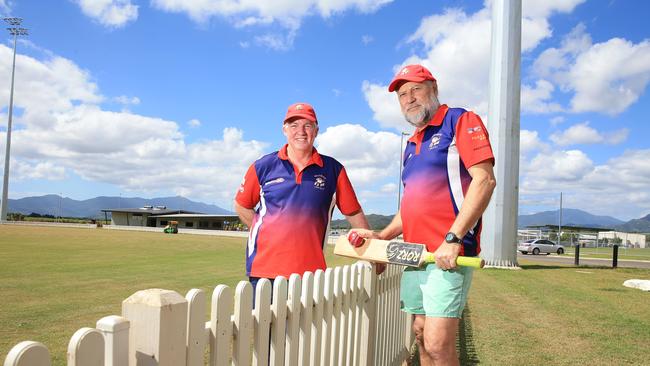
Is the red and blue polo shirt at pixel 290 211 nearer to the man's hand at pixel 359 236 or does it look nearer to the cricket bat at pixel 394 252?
the cricket bat at pixel 394 252

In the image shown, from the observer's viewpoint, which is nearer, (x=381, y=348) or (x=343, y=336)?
(x=343, y=336)

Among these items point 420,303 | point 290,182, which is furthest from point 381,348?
point 290,182

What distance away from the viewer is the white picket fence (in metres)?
1.48

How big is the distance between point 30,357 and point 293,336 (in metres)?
1.56

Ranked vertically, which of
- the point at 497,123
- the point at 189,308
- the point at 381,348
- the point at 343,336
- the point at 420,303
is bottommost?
the point at 381,348

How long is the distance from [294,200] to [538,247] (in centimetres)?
4095

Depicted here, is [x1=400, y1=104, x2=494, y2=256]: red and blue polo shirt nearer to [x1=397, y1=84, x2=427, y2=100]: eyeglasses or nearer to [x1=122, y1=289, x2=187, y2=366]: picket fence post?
[x1=397, y1=84, x2=427, y2=100]: eyeglasses

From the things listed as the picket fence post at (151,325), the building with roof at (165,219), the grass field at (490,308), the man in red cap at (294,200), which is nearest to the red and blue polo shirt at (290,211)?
the man in red cap at (294,200)

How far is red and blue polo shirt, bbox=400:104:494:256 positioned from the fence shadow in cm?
331

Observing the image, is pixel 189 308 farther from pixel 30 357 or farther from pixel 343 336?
pixel 343 336

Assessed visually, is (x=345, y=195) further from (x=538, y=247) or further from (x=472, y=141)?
(x=538, y=247)

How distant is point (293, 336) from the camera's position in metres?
2.63

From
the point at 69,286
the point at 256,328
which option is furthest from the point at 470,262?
the point at 69,286

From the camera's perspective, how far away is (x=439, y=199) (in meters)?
3.05
